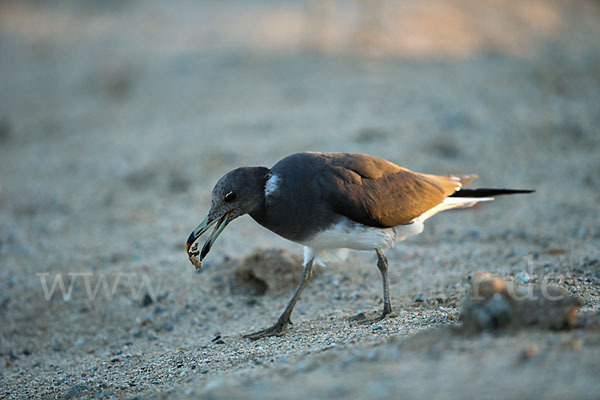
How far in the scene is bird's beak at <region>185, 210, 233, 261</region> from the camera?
404 centimetres

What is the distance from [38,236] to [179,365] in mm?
4241

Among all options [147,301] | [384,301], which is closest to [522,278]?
[384,301]

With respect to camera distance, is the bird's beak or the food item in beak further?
the food item in beak

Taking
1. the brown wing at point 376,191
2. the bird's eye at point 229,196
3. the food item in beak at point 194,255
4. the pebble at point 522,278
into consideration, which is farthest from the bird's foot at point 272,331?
the pebble at point 522,278

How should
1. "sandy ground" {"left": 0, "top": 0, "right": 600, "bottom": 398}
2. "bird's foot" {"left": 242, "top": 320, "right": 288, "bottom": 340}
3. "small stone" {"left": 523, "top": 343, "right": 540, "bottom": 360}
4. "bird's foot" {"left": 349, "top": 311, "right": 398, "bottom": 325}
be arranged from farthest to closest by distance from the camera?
"bird's foot" {"left": 242, "top": 320, "right": 288, "bottom": 340}, "bird's foot" {"left": 349, "top": 311, "right": 398, "bottom": 325}, "sandy ground" {"left": 0, "top": 0, "right": 600, "bottom": 398}, "small stone" {"left": 523, "top": 343, "right": 540, "bottom": 360}

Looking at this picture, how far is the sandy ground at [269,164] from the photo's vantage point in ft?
11.3

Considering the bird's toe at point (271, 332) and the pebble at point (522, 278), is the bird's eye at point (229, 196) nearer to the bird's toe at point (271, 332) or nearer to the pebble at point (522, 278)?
the bird's toe at point (271, 332)

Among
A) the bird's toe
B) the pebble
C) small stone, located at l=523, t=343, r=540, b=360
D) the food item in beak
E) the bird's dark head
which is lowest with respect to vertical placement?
the bird's toe

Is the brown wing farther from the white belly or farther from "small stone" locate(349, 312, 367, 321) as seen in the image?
"small stone" locate(349, 312, 367, 321)

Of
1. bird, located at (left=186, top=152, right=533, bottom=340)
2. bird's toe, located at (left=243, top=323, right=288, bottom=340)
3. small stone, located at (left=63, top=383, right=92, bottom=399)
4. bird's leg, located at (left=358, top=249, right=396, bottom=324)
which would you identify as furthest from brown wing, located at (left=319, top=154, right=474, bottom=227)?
small stone, located at (left=63, top=383, right=92, bottom=399)

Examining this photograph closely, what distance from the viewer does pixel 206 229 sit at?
4.09 m

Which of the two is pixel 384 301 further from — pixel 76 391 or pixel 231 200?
pixel 76 391

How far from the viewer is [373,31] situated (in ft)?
45.2

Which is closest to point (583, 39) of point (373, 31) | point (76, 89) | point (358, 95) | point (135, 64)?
point (373, 31)
